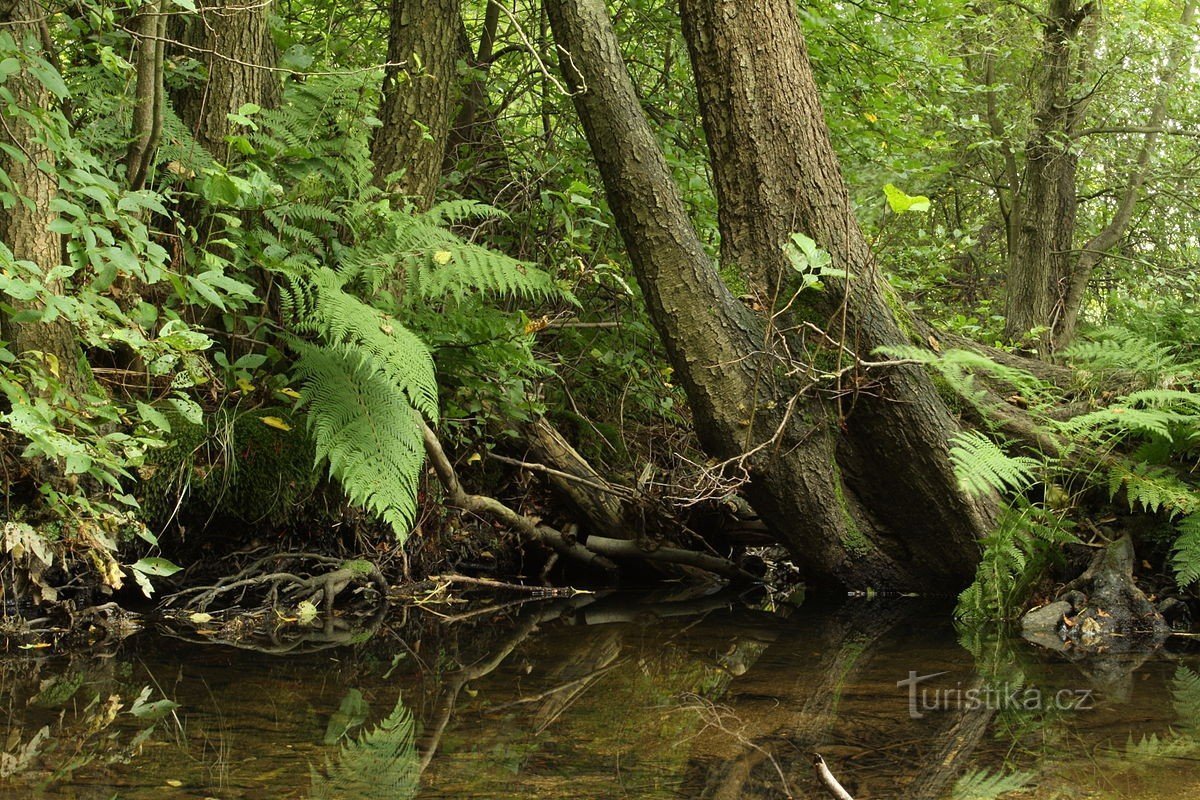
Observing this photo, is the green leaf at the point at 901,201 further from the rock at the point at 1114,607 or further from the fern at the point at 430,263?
the rock at the point at 1114,607

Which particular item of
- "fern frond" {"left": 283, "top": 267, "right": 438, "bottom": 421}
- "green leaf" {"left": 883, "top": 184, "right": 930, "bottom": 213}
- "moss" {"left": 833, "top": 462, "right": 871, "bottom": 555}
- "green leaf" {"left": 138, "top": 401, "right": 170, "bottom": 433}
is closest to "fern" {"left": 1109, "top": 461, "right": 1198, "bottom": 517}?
"moss" {"left": 833, "top": 462, "right": 871, "bottom": 555}

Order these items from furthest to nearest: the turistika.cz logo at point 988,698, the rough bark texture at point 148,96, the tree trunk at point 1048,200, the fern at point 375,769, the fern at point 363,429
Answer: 1. the tree trunk at point 1048,200
2. the fern at point 363,429
3. the rough bark texture at point 148,96
4. the turistika.cz logo at point 988,698
5. the fern at point 375,769

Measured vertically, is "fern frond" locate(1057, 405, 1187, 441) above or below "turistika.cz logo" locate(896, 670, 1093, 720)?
above

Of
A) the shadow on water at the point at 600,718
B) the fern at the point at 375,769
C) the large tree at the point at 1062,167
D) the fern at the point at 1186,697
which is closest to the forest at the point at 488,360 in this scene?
the shadow on water at the point at 600,718

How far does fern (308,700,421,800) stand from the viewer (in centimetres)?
222

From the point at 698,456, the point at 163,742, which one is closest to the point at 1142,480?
the point at 698,456

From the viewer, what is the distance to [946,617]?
15.4 ft

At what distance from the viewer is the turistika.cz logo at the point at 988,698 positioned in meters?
3.01

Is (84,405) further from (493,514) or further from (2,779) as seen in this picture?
(493,514)

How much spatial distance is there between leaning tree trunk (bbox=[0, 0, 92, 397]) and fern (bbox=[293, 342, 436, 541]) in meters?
0.85

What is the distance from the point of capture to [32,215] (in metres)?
3.61

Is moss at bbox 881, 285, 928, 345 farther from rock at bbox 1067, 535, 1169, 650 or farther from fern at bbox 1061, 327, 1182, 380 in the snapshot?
rock at bbox 1067, 535, 1169, 650

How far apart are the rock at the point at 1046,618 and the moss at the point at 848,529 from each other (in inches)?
31.9

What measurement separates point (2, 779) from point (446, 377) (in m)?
3.06
